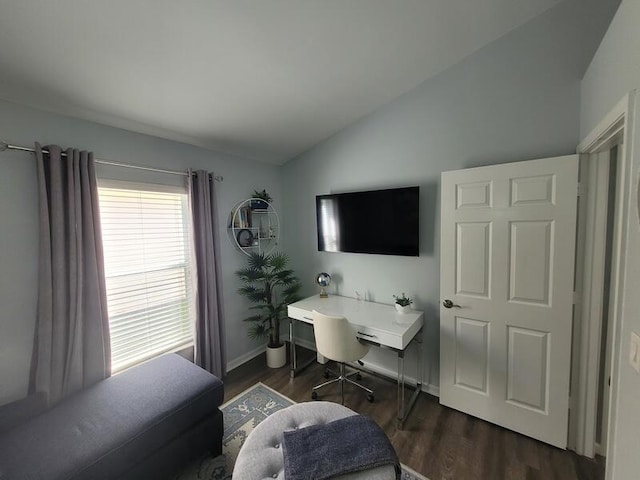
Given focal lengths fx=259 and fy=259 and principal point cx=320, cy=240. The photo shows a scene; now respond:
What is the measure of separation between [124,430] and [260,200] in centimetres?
219

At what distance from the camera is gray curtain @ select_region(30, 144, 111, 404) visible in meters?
1.63

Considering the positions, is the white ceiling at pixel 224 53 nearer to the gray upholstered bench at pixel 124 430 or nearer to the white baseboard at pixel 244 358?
the gray upholstered bench at pixel 124 430

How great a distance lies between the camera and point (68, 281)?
1729 millimetres

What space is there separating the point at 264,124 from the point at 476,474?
3.00 metres

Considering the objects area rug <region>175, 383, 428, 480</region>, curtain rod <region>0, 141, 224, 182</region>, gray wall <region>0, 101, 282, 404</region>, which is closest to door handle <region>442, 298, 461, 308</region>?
area rug <region>175, 383, 428, 480</region>

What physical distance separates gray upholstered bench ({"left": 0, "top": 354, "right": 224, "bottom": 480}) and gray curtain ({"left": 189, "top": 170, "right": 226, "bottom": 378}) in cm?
57

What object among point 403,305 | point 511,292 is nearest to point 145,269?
point 403,305

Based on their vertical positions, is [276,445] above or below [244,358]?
above

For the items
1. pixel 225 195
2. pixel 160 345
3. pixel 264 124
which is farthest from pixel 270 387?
pixel 264 124

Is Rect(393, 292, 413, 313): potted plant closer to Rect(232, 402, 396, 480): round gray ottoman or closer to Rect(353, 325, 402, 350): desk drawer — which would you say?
Rect(353, 325, 402, 350): desk drawer

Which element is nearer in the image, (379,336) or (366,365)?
(379,336)

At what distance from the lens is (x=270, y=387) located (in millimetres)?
2490

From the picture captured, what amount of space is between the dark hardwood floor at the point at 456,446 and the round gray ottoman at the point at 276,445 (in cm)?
72

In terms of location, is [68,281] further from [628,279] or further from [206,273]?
[628,279]
